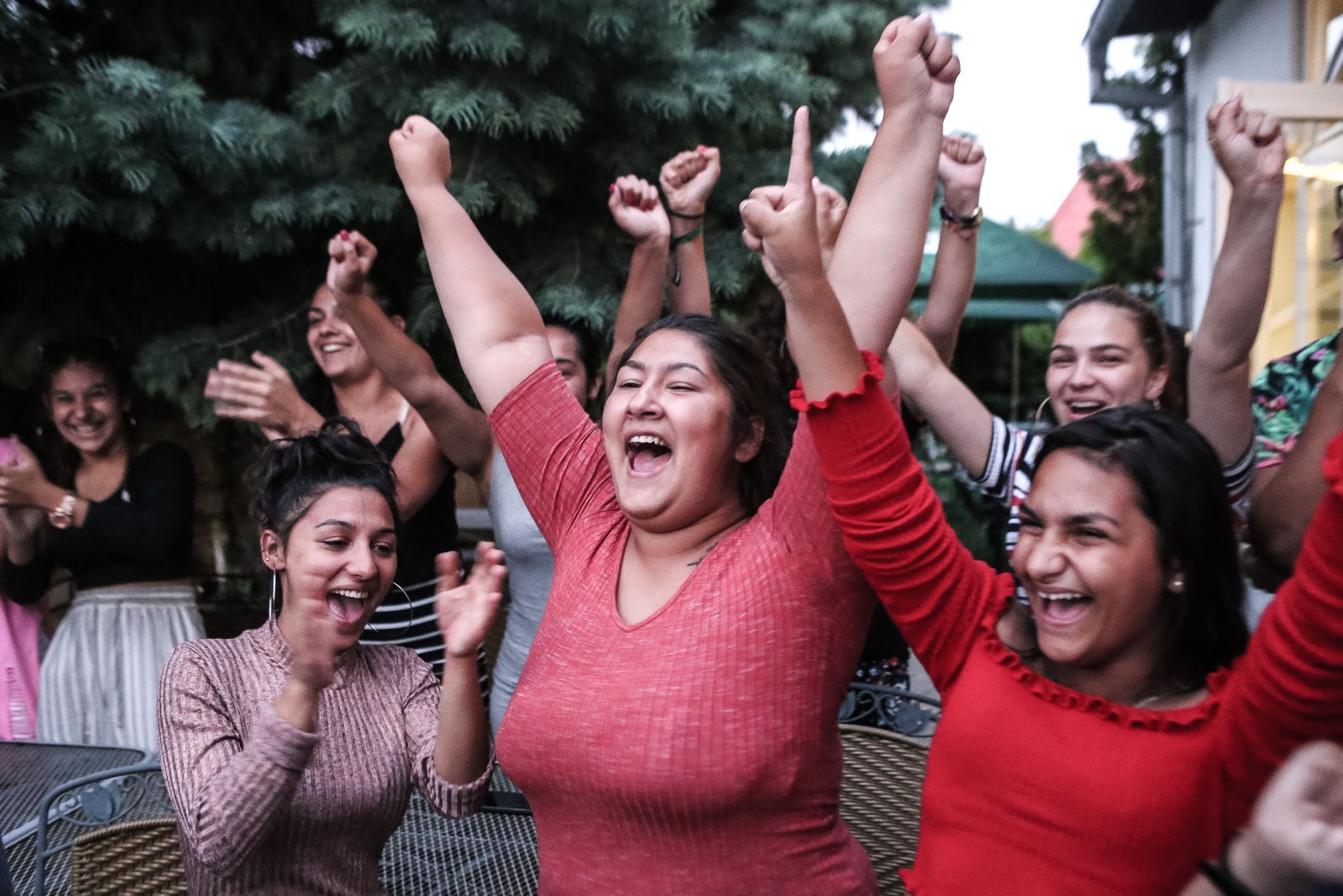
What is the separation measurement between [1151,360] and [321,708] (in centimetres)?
178

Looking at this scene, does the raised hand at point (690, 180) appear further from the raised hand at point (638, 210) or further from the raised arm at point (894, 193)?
the raised arm at point (894, 193)

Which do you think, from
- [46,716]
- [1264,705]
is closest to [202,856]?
[1264,705]

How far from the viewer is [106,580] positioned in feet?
9.97

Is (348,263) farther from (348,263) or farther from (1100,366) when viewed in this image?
(1100,366)

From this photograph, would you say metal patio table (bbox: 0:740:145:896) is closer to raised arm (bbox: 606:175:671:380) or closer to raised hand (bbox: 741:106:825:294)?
raised arm (bbox: 606:175:671:380)

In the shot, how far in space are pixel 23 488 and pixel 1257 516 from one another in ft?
9.38

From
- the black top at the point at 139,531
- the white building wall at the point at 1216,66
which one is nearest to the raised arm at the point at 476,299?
the black top at the point at 139,531

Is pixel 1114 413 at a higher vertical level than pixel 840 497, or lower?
higher

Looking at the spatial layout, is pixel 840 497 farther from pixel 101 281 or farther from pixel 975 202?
pixel 101 281

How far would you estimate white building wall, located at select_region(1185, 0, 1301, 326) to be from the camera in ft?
19.4

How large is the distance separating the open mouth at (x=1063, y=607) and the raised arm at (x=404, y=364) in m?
1.59

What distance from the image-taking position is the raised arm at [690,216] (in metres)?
2.64

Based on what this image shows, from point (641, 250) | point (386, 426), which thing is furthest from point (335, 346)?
point (641, 250)

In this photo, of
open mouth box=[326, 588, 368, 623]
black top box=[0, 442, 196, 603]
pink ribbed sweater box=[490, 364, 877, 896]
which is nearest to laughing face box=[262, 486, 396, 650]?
open mouth box=[326, 588, 368, 623]
